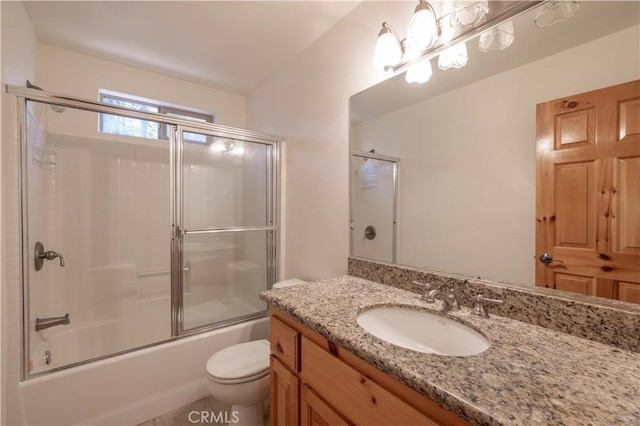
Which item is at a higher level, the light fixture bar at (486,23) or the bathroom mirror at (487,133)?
the light fixture bar at (486,23)

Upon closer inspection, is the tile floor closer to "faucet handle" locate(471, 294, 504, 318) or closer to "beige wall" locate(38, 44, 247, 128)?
"faucet handle" locate(471, 294, 504, 318)

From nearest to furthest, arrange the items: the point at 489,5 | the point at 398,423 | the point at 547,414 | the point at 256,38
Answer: the point at 547,414
the point at 398,423
the point at 489,5
the point at 256,38

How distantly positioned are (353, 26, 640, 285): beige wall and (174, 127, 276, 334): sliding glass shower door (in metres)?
1.32

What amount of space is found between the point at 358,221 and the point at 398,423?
3.44 ft

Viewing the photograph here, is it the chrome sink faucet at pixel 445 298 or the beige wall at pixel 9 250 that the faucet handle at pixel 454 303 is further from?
the beige wall at pixel 9 250

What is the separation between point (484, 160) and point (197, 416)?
2109 mm

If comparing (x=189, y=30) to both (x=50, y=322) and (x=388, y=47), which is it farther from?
(x=50, y=322)

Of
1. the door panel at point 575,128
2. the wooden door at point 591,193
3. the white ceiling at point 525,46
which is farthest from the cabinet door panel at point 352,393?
the white ceiling at point 525,46

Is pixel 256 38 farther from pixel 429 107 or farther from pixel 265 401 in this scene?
pixel 265 401

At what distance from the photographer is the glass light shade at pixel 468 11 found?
1021 millimetres

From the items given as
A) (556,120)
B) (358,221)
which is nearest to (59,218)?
(358,221)

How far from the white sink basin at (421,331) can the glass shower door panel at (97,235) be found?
1.63m

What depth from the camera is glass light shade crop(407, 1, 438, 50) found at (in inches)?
44.4

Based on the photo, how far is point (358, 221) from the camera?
62.7 inches
